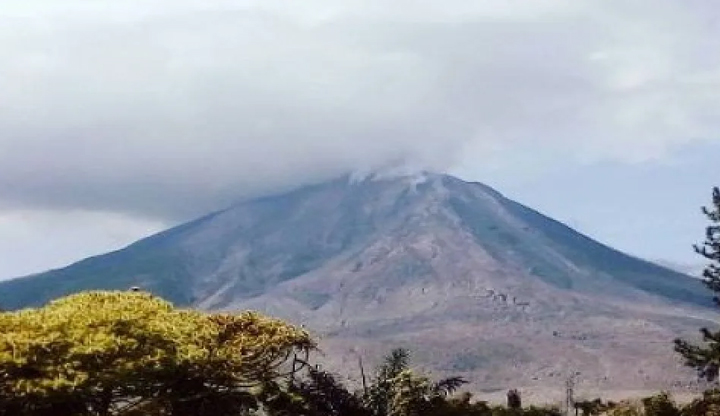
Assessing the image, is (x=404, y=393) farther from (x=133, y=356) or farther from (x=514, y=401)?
(x=133, y=356)

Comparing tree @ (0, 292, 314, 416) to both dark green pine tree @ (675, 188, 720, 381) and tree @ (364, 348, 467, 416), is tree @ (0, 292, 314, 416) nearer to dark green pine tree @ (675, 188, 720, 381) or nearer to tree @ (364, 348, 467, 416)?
tree @ (364, 348, 467, 416)

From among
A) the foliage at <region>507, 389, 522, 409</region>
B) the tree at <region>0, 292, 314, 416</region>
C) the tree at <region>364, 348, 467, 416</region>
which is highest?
the tree at <region>0, 292, 314, 416</region>

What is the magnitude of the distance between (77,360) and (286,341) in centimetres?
398

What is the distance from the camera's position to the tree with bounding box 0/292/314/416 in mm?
14062

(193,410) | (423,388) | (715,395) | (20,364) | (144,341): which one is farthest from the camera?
(715,395)

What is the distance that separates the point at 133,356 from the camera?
14.7 m

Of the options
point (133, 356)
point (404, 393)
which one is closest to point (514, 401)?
point (404, 393)

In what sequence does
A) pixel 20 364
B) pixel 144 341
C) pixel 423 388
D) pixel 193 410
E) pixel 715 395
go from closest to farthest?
1. pixel 20 364
2. pixel 144 341
3. pixel 193 410
4. pixel 423 388
5. pixel 715 395

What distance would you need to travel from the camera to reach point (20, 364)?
45.5ft

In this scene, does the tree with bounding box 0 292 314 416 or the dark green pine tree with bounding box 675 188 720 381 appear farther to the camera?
the dark green pine tree with bounding box 675 188 720 381

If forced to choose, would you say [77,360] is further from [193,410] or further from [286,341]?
[286,341]

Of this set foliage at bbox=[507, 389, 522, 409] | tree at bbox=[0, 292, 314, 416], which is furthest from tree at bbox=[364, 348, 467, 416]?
tree at bbox=[0, 292, 314, 416]

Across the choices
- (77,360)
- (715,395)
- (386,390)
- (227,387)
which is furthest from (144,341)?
(715,395)

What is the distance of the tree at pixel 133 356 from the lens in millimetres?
14062
